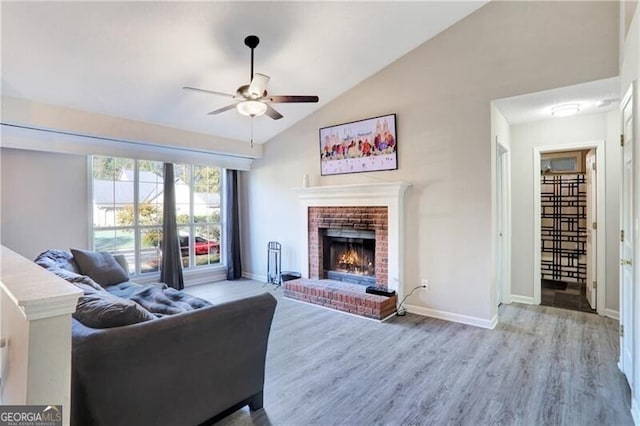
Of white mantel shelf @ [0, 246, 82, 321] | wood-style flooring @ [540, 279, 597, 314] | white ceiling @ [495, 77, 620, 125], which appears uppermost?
white ceiling @ [495, 77, 620, 125]

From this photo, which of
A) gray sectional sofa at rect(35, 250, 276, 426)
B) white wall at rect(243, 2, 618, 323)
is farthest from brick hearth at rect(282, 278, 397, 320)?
gray sectional sofa at rect(35, 250, 276, 426)

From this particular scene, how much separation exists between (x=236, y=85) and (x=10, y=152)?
10.0 feet

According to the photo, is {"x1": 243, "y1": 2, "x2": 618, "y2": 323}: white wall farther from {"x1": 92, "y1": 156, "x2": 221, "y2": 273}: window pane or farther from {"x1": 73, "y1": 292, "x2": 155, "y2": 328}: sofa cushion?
{"x1": 73, "y1": 292, "x2": 155, "y2": 328}: sofa cushion

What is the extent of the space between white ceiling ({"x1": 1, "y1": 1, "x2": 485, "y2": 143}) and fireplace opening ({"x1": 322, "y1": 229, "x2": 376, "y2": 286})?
221 centimetres

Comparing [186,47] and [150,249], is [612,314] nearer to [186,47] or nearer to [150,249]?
[186,47]

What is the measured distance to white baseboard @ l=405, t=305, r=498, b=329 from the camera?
3.73 m

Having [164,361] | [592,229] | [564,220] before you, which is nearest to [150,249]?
[164,361]

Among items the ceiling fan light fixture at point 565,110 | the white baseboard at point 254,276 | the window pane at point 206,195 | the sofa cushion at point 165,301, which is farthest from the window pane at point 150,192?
the ceiling fan light fixture at point 565,110

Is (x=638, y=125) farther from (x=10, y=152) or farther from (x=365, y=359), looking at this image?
(x=10, y=152)

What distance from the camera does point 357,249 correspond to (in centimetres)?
505

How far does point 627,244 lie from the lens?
2451 millimetres

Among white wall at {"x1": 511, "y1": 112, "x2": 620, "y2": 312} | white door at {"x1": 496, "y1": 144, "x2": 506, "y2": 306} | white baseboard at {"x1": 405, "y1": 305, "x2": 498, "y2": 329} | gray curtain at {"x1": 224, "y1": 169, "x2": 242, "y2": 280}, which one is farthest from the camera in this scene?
gray curtain at {"x1": 224, "y1": 169, "x2": 242, "y2": 280}

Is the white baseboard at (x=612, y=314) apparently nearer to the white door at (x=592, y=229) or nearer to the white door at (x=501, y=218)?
the white door at (x=592, y=229)

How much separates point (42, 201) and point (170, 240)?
5.81ft
